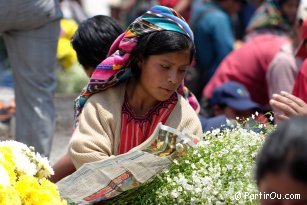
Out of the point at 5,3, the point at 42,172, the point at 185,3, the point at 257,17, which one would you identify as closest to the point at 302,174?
the point at 42,172

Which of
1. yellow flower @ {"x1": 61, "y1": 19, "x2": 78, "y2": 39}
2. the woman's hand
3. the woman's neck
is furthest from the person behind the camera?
yellow flower @ {"x1": 61, "y1": 19, "x2": 78, "y2": 39}

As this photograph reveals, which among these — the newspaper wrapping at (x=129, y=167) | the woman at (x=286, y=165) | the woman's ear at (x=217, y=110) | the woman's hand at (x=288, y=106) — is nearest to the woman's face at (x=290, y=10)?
the woman's ear at (x=217, y=110)

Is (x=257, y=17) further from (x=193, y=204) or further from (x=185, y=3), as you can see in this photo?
(x=193, y=204)

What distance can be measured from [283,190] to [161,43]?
1.66 m

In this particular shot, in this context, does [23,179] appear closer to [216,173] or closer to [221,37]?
[216,173]

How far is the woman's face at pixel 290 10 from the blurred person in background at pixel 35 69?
2700 millimetres

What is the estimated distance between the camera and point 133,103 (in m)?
3.62

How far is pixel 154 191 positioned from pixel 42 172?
479mm

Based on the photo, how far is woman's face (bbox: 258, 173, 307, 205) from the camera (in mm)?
1906

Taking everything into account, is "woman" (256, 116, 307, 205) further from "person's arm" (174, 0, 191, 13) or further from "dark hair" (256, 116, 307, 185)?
"person's arm" (174, 0, 191, 13)

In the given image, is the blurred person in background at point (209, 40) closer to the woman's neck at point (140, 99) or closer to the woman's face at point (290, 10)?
the woman's face at point (290, 10)

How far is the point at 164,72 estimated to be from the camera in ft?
11.5

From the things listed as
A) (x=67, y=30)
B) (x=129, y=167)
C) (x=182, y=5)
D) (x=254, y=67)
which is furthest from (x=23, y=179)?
(x=182, y=5)

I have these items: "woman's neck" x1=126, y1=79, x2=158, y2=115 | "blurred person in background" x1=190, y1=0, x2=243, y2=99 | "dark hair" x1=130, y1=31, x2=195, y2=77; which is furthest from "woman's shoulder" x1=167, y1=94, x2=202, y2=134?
"blurred person in background" x1=190, y1=0, x2=243, y2=99
